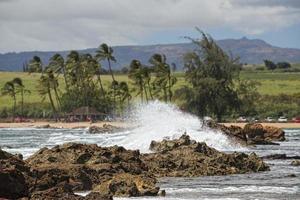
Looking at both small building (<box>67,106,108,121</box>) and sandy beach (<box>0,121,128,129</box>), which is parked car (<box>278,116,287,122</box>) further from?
small building (<box>67,106,108,121</box>)

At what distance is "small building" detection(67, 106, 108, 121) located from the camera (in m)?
149

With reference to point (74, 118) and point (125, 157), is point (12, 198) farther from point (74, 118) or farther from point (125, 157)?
point (74, 118)

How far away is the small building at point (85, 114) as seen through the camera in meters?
149

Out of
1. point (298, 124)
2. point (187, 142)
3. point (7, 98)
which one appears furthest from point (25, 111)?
point (187, 142)

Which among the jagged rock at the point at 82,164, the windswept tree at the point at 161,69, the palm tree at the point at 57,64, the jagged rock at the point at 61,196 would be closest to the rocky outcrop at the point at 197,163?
the jagged rock at the point at 82,164

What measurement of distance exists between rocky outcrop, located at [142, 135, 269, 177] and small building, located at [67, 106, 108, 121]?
10710cm

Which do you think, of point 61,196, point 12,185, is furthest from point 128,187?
point 12,185

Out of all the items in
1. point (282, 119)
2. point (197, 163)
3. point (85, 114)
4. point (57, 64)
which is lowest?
point (282, 119)

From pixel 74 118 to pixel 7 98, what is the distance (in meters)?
50.7

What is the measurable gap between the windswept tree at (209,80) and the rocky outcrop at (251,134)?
105 ft

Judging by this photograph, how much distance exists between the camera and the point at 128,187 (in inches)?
1118

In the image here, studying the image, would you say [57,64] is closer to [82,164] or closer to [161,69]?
[161,69]

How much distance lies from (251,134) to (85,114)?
8032 centimetres

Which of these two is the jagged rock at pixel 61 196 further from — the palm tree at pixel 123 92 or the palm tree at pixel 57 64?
the palm tree at pixel 57 64
